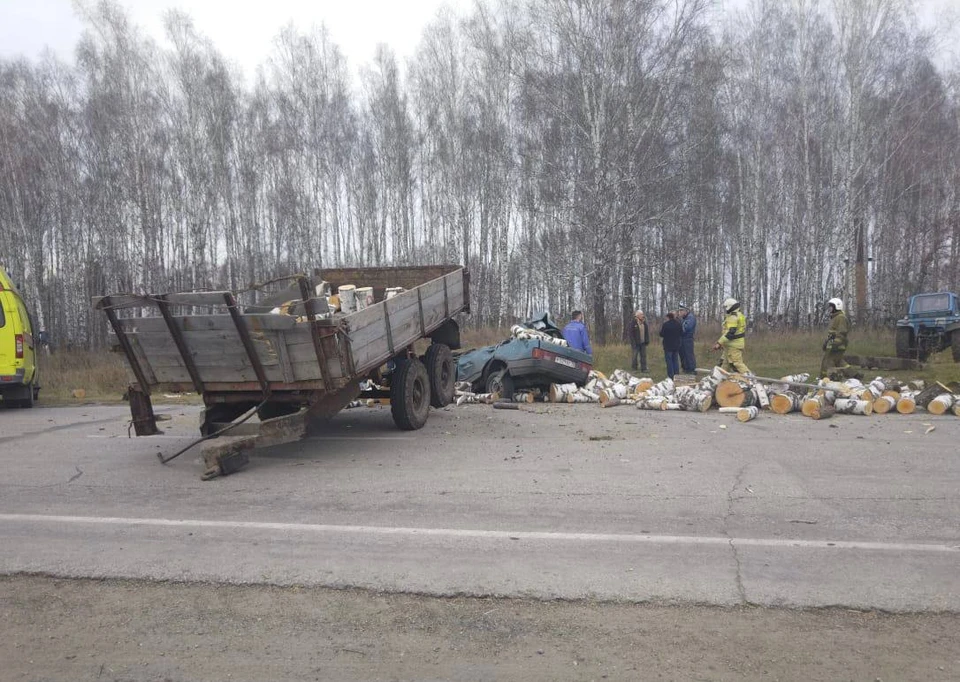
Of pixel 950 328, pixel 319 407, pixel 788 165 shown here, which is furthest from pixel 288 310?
pixel 788 165

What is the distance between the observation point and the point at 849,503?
5914mm

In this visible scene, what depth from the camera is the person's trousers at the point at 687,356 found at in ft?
56.5

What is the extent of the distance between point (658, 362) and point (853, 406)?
8361 mm

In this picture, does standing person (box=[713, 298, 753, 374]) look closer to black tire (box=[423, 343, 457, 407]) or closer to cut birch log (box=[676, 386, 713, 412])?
cut birch log (box=[676, 386, 713, 412])

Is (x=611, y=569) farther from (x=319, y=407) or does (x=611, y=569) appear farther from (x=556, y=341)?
(x=556, y=341)

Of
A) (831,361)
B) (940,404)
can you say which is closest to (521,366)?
(831,361)

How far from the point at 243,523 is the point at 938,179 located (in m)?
Result: 31.8

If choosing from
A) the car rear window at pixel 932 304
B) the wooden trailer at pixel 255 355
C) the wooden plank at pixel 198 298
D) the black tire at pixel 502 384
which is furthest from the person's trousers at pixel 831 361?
the wooden plank at pixel 198 298

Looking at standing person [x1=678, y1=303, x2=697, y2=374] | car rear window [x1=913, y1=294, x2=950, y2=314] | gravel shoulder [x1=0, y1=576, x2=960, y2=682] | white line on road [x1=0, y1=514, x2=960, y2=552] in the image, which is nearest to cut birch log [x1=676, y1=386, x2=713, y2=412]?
standing person [x1=678, y1=303, x2=697, y2=374]

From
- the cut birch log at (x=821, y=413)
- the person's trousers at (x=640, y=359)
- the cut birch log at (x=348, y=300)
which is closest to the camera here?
the cut birch log at (x=348, y=300)

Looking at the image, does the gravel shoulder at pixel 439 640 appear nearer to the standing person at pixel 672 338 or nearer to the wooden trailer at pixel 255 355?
the wooden trailer at pixel 255 355

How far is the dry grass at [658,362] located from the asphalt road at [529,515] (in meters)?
6.92

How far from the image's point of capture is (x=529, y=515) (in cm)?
566

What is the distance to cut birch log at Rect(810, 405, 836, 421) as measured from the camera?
10.6 metres
